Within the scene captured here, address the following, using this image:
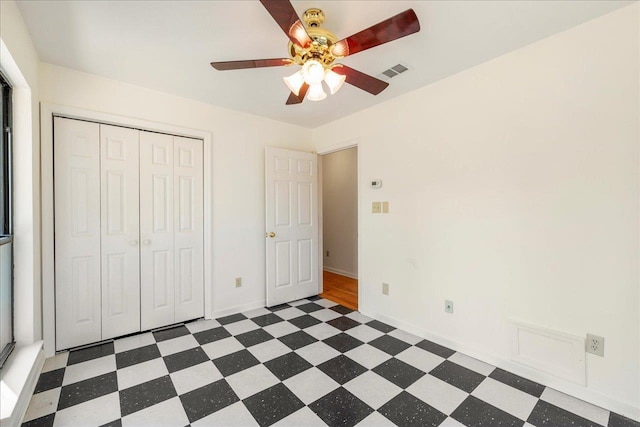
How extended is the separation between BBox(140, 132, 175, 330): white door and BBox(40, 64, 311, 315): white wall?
29 centimetres

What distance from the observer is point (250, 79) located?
2412 millimetres

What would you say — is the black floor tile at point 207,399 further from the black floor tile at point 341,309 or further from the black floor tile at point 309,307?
the black floor tile at point 341,309

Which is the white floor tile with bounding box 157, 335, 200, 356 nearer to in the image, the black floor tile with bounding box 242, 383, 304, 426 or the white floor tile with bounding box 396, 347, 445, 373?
the black floor tile with bounding box 242, 383, 304, 426

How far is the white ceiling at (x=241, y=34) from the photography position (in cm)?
157

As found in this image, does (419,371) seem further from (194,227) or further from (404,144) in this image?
(194,227)

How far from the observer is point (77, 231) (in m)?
2.32

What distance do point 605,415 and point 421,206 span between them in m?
1.72

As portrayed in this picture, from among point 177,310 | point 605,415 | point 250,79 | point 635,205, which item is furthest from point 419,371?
point 250,79

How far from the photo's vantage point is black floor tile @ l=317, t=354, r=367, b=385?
1.96 meters

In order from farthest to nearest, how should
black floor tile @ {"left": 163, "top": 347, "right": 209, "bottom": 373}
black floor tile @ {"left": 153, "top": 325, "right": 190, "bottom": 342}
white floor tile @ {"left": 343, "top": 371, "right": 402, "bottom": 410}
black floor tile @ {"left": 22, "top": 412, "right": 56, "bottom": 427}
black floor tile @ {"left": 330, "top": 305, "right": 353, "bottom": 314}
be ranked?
black floor tile @ {"left": 330, "top": 305, "right": 353, "bottom": 314} < black floor tile @ {"left": 153, "top": 325, "right": 190, "bottom": 342} < black floor tile @ {"left": 163, "top": 347, "right": 209, "bottom": 373} < white floor tile @ {"left": 343, "top": 371, "right": 402, "bottom": 410} < black floor tile @ {"left": 22, "top": 412, "right": 56, "bottom": 427}

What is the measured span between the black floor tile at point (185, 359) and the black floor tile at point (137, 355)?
0.46ft

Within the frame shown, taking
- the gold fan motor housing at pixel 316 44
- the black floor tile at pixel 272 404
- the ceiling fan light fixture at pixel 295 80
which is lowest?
the black floor tile at pixel 272 404

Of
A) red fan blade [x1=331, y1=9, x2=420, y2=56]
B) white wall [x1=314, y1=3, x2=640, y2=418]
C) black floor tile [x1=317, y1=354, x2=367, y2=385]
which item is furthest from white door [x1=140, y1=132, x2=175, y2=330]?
white wall [x1=314, y1=3, x2=640, y2=418]

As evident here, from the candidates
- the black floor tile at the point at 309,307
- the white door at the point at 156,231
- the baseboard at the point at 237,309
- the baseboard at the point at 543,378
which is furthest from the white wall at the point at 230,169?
the baseboard at the point at 543,378
